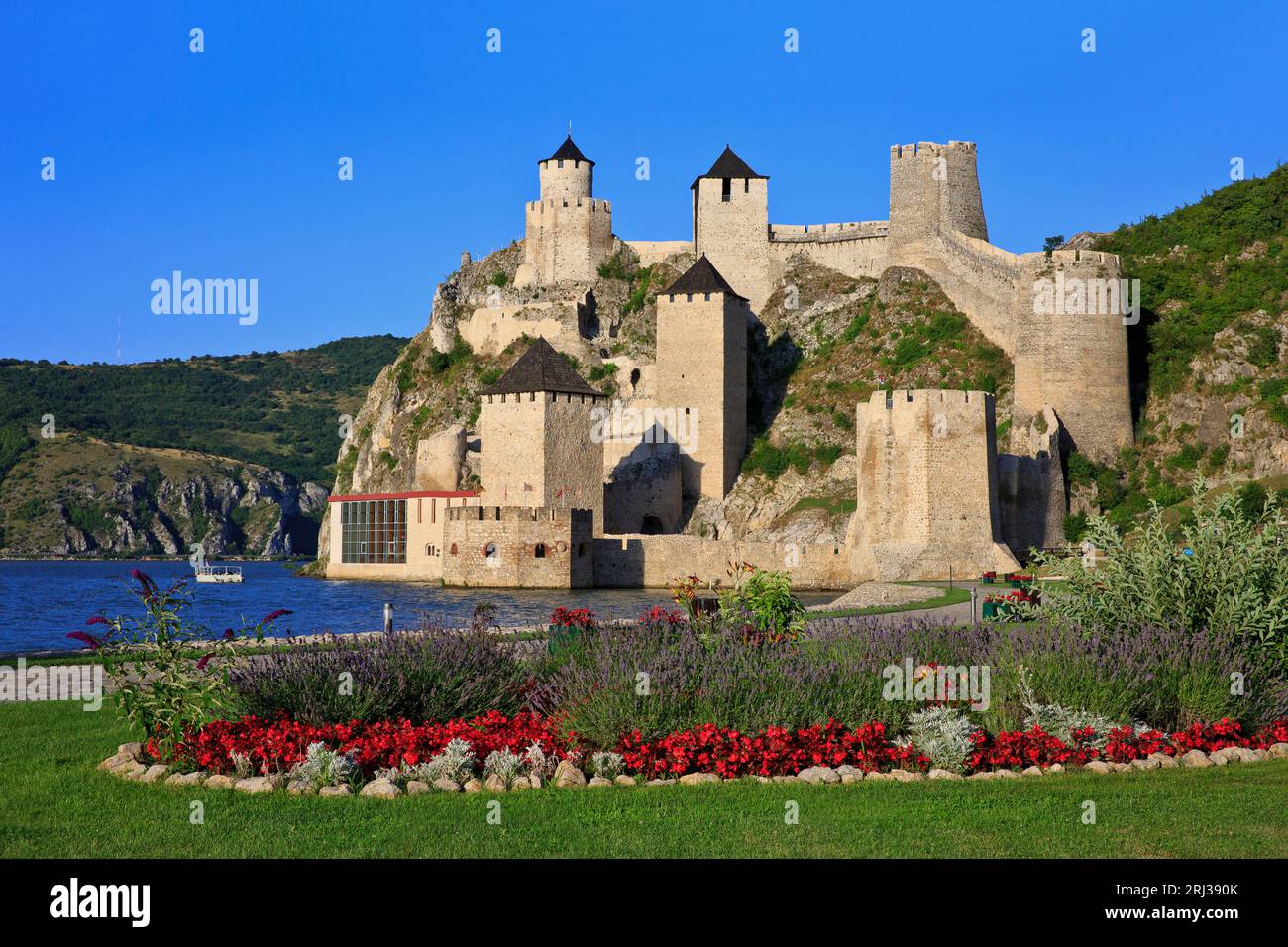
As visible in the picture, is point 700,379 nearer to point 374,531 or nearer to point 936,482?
point 374,531

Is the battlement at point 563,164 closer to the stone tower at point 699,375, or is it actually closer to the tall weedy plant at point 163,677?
the stone tower at point 699,375

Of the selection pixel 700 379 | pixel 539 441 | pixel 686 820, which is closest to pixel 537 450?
pixel 539 441

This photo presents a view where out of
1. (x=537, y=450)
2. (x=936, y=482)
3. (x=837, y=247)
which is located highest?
(x=837, y=247)

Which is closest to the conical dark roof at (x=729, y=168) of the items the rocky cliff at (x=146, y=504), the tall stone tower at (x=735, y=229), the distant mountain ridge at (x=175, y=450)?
the tall stone tower at (x=735, y=229)

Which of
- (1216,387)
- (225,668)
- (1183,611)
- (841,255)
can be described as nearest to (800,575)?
(1216,387)

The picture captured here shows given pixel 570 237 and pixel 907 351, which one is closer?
pixel 907 351

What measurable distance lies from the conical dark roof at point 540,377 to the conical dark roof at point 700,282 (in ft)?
25.1

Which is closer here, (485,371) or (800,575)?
(800,575)

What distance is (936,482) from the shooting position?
A: 37656mm

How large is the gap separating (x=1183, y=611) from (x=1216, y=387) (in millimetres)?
36215

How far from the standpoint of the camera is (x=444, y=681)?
10750 mm

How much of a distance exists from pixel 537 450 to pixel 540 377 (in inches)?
93.3

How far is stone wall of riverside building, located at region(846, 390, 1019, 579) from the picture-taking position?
3741cm
